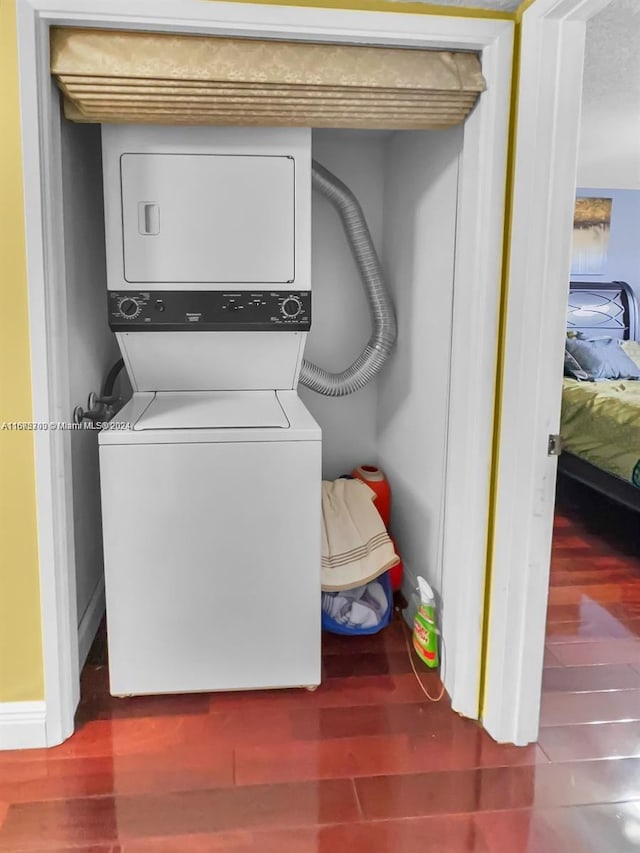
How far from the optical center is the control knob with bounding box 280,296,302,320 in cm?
236

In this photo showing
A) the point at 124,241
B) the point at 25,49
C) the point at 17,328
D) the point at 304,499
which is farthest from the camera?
the point at 124,241

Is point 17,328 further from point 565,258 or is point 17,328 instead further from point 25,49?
point 565,258

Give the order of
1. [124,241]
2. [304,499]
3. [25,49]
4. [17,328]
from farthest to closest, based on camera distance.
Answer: [124,241], [304,499], [17,328], [25,49]

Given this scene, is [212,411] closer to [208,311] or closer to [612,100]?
[208,311]

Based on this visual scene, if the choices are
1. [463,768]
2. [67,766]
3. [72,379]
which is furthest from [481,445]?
[67,766]

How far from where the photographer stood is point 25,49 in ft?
5.60

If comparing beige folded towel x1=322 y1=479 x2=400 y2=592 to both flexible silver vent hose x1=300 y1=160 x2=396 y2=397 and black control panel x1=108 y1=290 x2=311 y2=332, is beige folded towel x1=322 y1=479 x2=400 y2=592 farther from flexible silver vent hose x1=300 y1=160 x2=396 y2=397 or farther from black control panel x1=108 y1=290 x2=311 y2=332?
black control panel x1=108 y1=290 x2=311 y2=332

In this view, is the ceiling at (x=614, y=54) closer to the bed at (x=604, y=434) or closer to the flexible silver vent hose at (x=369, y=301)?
the flexible silver vent hose at (x=369, y=301)

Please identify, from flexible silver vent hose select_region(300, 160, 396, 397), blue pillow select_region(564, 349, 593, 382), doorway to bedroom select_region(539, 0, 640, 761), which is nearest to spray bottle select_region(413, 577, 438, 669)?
doorway to bedroom select_region(539, 0, 640, 761)

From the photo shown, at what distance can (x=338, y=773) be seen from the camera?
1.88m

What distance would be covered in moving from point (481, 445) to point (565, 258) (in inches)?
21.1

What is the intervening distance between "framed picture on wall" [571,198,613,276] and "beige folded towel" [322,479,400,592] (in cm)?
350

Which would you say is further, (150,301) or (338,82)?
(150,301)

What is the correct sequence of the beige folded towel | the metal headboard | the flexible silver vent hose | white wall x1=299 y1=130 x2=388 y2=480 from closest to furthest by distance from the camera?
the beige folded towel → the flexible silver vent hose → white wall x1=299 y1=130 x2=388 y2=480 → the metal headboard
